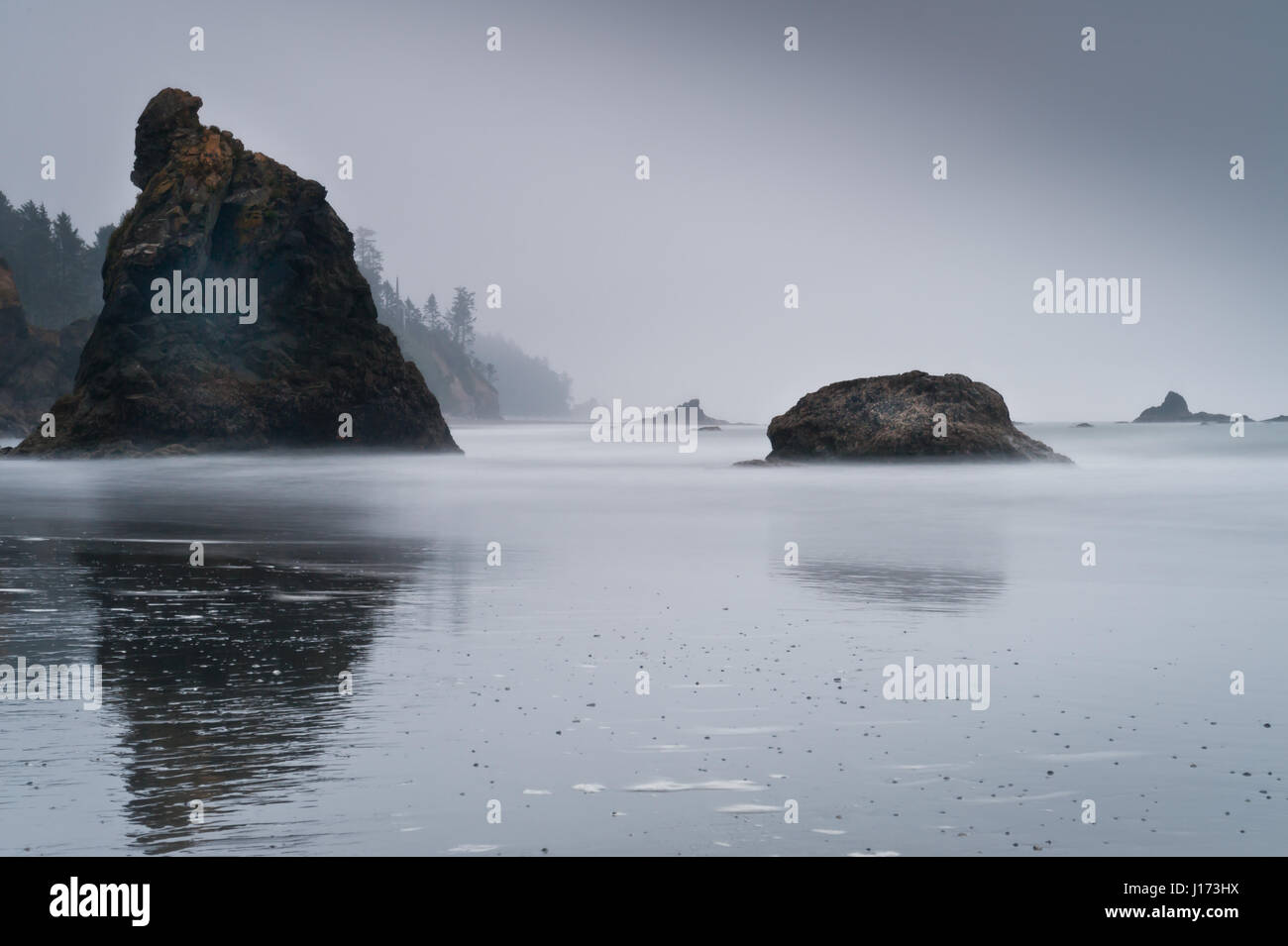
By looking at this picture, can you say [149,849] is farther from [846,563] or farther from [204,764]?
[846,563]

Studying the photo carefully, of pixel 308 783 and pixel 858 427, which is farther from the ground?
pixel 858 427

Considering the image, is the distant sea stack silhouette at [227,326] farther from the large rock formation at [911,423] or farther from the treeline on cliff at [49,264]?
the treeline on cliff at [49,264]

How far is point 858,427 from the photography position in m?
47.0

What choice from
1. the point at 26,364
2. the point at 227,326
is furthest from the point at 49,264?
the point at 227,326

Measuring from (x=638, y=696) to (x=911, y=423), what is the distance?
39033 mm

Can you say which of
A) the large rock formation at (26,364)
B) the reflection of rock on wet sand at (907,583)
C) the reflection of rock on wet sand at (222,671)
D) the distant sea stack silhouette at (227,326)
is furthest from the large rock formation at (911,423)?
the large rock formation at (26,364)

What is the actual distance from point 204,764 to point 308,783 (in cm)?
80

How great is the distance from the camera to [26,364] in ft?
311

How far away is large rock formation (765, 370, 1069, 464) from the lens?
45.8 metres

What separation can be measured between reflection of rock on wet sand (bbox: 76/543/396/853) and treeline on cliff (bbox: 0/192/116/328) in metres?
130

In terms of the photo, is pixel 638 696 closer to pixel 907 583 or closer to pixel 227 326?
pixel 907 583

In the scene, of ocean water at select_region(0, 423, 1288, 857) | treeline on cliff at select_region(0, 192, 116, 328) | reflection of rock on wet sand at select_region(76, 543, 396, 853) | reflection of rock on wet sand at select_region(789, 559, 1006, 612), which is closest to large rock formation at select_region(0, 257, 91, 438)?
treeline on cliff at select_region(0, 192, 116, 328)
